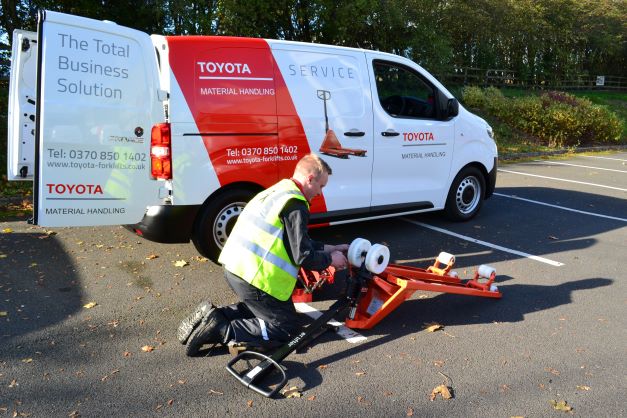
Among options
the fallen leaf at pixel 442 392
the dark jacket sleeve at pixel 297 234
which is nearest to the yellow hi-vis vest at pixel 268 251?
the dark jacket sleeve at pixel 297 234

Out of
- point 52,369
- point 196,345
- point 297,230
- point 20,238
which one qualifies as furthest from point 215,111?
point 20,238

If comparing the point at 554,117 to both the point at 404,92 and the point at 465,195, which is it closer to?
the point at 465,195

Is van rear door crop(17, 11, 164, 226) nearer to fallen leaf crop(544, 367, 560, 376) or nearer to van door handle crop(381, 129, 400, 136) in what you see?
van door handle crop(381, 129, 400, 136)

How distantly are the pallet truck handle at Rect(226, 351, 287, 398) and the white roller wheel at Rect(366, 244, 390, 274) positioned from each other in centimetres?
100

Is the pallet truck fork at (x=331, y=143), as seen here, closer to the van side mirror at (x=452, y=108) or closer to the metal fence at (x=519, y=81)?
the van side mirror at (x=452, y=108)

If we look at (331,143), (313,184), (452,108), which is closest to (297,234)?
(313,184)

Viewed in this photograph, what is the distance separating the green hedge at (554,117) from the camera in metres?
17.6

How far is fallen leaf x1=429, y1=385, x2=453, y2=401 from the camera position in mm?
3242

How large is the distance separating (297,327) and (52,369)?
62.1 inches

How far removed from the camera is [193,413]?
3002 mm

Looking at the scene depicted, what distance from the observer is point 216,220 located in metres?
5.07

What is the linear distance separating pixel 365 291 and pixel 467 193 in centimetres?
353

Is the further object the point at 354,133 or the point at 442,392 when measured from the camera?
the point at 354,133

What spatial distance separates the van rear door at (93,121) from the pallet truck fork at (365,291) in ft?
5.58
